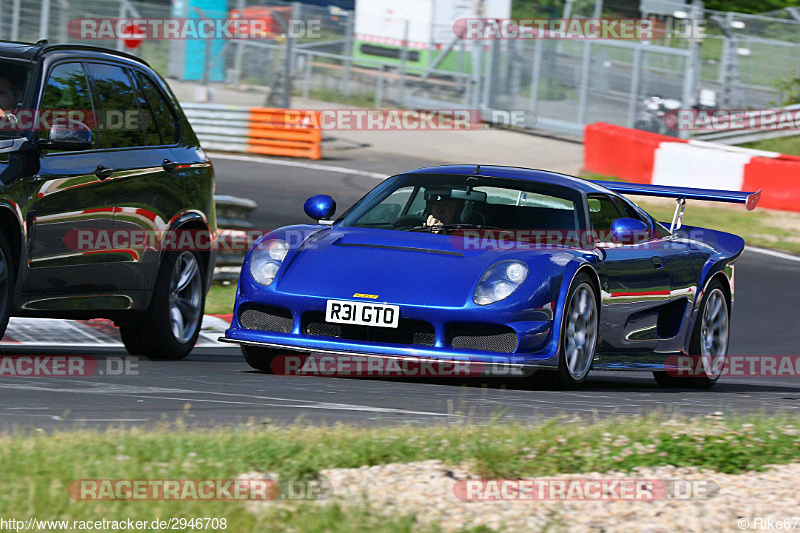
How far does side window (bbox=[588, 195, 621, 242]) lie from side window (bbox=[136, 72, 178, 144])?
2644mm

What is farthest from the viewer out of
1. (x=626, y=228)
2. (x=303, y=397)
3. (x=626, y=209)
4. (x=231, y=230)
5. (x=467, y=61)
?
(x=467, y=61)

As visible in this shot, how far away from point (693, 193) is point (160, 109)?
3.59 m

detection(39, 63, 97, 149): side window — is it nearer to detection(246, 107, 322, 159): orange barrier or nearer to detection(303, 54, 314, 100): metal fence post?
detection(246, 107, 322, 159): orange barrier

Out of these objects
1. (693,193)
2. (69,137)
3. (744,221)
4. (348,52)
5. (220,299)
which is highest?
(348,52)

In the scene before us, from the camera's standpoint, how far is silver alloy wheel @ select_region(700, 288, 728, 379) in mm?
9125

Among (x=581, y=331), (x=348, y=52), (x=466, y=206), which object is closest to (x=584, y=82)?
(x=348, y=52)

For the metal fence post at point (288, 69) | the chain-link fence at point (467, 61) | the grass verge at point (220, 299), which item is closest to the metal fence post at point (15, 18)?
the chain-link fence at point (467, 61)

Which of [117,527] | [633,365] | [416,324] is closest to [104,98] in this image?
[416,324]

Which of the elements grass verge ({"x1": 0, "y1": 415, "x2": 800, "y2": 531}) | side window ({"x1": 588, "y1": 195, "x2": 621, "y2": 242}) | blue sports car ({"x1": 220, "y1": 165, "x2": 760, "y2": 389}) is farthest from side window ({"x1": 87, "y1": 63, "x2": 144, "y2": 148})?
grass verge ({"x1": 0, "y1": 415, "x2": 800, "y2": 531})

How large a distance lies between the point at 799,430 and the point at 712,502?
60.4 inches

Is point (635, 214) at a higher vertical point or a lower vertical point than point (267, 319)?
higher

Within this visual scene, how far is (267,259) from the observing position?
302 inches

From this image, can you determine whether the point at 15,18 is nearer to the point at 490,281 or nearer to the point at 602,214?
the point at 602,214

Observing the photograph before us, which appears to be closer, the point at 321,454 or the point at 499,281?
the point at 321,454
